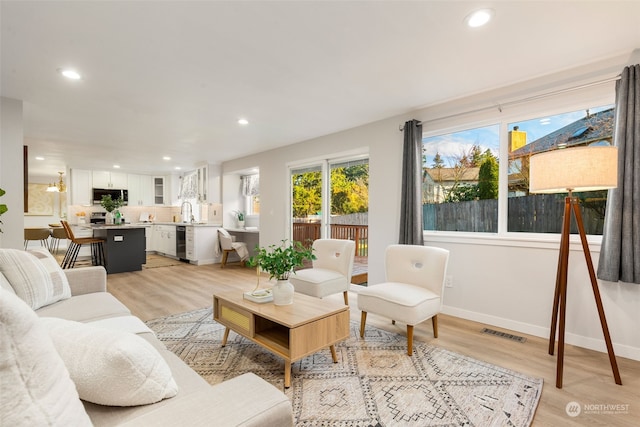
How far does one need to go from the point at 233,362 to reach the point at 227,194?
5336mm

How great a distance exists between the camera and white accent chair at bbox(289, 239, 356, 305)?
10.8 feet

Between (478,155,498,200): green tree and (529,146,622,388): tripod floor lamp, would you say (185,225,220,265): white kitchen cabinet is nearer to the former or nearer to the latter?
(478,155,498,200): green tree

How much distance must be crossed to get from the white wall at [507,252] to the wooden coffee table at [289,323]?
5.70 ft

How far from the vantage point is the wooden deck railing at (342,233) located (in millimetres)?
4719

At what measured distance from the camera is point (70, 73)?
106 inches

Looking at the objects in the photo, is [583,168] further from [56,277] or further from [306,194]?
[306,194]

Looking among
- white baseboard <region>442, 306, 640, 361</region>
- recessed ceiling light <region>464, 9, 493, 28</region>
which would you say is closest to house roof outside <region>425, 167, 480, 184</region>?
white baseboard <region>442, 306, 640, 361</region>

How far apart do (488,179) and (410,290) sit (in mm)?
1593

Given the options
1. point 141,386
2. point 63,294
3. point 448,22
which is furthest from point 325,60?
point 63,294

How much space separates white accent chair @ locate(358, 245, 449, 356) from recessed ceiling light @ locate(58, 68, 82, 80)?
3.18 m

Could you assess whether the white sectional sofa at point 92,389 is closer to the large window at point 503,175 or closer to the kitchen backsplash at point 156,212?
the large window at point 503,175

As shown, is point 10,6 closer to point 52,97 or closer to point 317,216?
point 52,97

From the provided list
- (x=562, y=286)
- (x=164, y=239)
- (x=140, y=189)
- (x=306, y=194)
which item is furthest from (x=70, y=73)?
(x=140, y=189)

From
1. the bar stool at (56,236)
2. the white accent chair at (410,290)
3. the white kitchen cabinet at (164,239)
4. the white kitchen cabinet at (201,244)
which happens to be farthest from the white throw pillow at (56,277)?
the white kitchen cabinet at (164,239)
